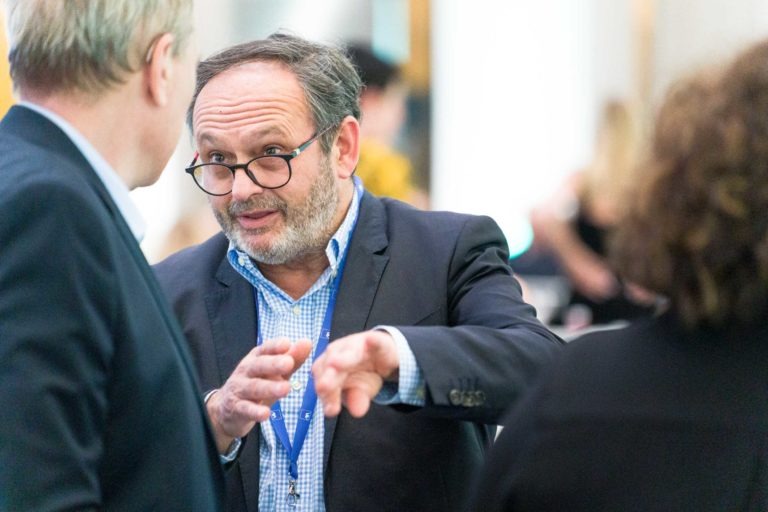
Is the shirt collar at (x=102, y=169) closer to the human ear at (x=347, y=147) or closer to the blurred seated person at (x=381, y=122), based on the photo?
the human ear at (x=347, y=147)

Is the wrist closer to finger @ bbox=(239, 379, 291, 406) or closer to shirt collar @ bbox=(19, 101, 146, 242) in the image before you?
finger @ bbox=(239, 379, 291, 406)

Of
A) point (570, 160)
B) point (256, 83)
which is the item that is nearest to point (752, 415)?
point (256, 83)

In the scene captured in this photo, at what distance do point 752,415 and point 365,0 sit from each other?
932cm

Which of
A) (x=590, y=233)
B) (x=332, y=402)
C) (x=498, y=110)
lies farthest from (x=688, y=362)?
(x=498, y=110)

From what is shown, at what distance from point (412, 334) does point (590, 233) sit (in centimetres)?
485

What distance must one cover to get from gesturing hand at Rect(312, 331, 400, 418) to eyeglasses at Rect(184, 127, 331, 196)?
2.12 ft

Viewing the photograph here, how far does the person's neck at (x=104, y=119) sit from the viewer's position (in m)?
1.95

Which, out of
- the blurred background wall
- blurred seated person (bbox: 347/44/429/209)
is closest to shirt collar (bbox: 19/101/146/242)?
blurred seated person (bbox: 347/44/429/209)

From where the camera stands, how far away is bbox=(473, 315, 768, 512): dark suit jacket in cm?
173

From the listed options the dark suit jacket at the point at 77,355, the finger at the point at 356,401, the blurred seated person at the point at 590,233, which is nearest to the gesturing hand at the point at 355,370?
the finger at the point at 356,401

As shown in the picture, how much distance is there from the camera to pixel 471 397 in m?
2.35

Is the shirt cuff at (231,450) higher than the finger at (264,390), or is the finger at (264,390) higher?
the finger at (264,390)

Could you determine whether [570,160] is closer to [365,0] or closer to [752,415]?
[365,0]

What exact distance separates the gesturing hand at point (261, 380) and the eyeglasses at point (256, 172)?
0.60 m
